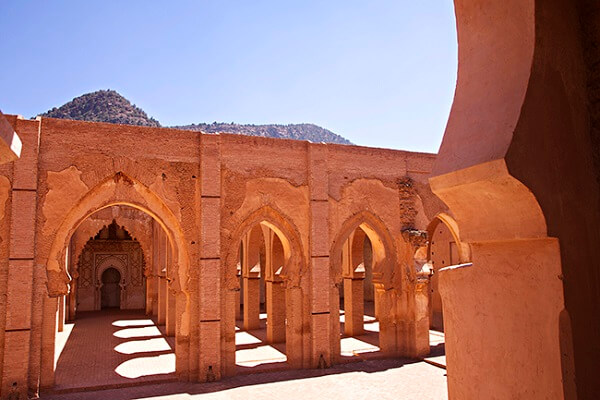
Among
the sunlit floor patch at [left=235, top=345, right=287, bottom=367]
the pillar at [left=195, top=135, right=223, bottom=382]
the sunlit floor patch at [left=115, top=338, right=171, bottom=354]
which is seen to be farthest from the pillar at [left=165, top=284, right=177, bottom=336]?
the pillar at [left=195, top=135, right=223, bottom=382]

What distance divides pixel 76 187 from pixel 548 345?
1078 cm

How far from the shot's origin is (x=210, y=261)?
11.6 meters

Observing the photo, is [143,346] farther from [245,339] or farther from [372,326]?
[372,326]

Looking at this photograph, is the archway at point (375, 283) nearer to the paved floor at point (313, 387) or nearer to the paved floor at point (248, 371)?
the paved floor at point (248, 371)

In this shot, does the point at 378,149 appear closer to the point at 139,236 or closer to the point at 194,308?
the point at 194,308

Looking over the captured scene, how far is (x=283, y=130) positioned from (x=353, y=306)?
108749 mm

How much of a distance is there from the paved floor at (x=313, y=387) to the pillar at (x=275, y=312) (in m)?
3.43

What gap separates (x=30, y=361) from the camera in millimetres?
9992

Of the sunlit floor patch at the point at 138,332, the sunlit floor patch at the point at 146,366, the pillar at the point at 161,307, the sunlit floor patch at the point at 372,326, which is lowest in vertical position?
the sunlit floor patch at the point at 372,326

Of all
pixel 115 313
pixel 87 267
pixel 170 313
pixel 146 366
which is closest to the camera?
pixel 146 366

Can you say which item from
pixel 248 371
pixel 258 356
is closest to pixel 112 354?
pixel 258 356

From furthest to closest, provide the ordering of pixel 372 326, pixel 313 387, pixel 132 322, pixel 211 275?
pixel 132 322 < pixel 372 326 < pixel 211 275 < pixel 313 387

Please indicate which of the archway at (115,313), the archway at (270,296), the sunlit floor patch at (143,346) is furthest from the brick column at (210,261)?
the sunlit floor patch at (143,346)

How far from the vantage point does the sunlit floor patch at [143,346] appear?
14812 millimetres
